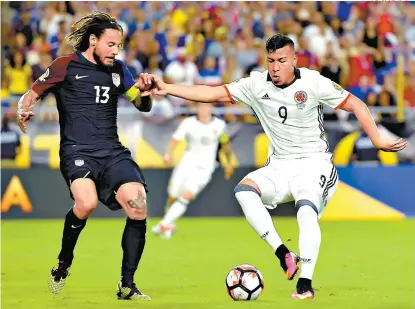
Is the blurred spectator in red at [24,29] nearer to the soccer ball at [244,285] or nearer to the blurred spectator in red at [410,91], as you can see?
the blurred spectator in red at [410,91]

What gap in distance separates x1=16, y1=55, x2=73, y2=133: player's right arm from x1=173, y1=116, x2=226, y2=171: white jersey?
6827 millimetres

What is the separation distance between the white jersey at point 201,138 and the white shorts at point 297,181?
22.2 feet

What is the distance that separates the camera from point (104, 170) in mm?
8727

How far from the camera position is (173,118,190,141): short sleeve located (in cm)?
1553

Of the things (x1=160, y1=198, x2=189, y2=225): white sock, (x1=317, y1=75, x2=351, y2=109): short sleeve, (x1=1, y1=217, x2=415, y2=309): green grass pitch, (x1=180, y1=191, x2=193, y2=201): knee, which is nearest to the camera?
(x1=1, y1=217, x2=415, y2=309): green grass pitch

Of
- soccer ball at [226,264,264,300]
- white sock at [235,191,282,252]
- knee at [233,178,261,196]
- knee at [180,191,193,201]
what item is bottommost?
knee at [180,191,193,201]

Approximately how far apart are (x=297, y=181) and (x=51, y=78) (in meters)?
2.34

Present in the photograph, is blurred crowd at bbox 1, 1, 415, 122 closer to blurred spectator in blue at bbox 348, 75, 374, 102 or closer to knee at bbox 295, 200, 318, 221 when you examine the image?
blurred spectator in blue at bbox 348, 75, 374, 102

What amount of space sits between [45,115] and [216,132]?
384 centimetres

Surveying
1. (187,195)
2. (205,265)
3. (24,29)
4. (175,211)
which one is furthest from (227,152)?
(24,29)

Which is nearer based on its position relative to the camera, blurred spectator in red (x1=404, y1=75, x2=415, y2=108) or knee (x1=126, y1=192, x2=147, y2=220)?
knee (x1=126, y1=192, x2=147, y2=220)

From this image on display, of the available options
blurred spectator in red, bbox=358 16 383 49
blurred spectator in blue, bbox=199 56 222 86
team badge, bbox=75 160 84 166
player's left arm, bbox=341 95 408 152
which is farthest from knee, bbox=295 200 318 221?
blurred spectator in red, bbox=358 16 383 49

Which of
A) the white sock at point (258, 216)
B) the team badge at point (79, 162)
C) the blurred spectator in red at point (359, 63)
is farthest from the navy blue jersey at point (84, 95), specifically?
the blurred spectator in red at point (359, 63)

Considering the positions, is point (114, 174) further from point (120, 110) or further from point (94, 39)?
point (120, 110)
